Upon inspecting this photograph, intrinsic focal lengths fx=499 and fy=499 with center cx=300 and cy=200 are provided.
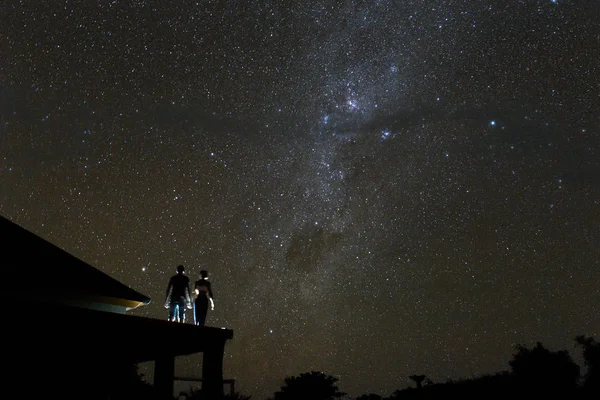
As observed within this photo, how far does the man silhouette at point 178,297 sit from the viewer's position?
872 centimetres

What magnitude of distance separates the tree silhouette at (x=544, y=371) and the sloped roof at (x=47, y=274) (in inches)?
770

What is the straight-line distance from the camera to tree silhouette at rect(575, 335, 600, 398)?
2139 cm

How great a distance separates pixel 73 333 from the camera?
438 cm

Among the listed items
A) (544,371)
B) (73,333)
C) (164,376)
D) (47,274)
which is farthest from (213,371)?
(544,371)

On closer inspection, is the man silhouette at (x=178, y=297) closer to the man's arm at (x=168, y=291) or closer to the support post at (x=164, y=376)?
the man's arm at (x=168, y=291)

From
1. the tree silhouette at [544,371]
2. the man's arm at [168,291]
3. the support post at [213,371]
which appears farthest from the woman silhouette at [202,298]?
the tree silhouette at [544,371]

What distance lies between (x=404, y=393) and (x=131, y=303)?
55.3 ft

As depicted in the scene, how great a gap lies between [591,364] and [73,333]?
25.9 metres

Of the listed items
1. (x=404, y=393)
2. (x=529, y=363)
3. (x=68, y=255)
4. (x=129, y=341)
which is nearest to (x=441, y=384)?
(x=404, y=393)

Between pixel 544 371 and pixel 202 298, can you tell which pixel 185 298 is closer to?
pixel 202 298

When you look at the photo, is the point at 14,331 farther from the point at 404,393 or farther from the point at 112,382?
the point at 404,393

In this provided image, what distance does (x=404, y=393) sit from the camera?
71.4 ft

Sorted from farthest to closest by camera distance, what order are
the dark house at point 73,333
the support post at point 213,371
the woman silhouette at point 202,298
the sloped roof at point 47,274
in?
1. the woman silhouette at point 202,298
2. the sloped roof at point 47,274
3. the support post at point 213,371
4. the dark house at point 73,333

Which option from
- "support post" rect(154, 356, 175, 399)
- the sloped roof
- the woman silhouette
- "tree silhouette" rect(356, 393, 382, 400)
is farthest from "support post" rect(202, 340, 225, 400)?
"tree silhouette" rect(356, 393, 382, 400)
